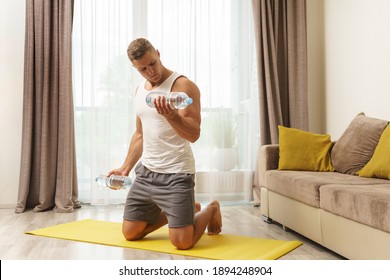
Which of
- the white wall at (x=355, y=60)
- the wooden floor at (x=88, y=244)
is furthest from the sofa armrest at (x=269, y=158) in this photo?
the white wall at (x=355, y=60)

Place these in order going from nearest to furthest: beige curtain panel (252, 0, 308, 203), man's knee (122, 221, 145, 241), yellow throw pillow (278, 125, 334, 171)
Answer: man's knee (122, 221, 145, 241) < yellow throw pillow (278, 125, 334, 171) < beige curtain panel (252, 0, 308, 203)

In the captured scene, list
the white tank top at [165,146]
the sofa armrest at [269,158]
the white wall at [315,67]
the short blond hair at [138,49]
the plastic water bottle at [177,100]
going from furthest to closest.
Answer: the white wall at [315,67]
the sofa armrest at [269,158]
the white tank top at [165,146]
the short blond hair at [138,49]
the plastic water bottle at [177,100]

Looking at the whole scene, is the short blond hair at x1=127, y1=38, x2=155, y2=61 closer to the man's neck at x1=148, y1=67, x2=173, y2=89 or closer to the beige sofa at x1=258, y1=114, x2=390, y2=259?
the man's neck at x1=148, y1=67, x2=173, y2=89

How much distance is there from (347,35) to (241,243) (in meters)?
2.25

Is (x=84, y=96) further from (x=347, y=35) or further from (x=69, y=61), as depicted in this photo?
(x=347, y=35)

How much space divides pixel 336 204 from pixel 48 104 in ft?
8.68

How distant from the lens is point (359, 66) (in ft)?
12.4

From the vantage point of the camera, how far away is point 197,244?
2.62 m

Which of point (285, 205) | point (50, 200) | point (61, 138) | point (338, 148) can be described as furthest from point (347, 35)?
point (50, 200)

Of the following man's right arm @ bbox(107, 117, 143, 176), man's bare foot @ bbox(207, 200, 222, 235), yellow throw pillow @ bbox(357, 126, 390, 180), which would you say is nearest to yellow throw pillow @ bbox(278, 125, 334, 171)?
yellow throw pillow @ bbox(357, 126, 390, 180)

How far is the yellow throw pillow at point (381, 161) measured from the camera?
277cm

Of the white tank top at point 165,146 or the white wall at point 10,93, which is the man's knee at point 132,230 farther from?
the white wall at point 10,93

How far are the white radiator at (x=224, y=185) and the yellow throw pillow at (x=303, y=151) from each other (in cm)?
100

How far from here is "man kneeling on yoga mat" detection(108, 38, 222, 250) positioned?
8.04 ft
